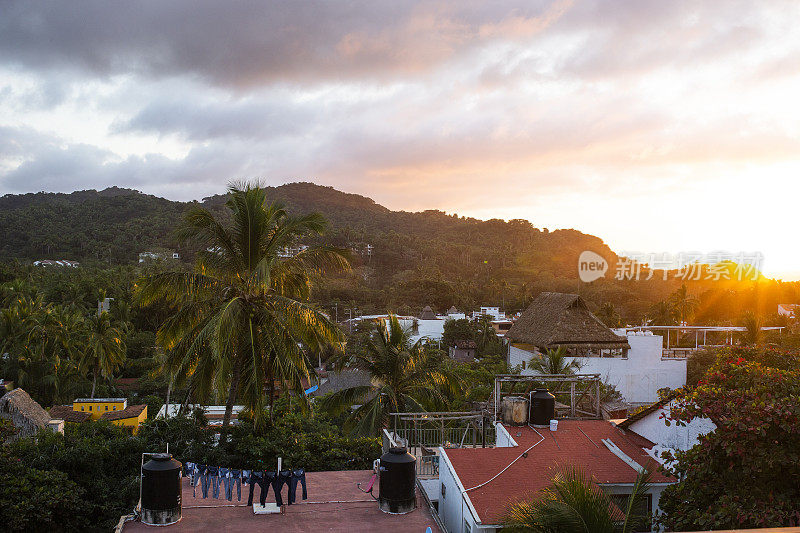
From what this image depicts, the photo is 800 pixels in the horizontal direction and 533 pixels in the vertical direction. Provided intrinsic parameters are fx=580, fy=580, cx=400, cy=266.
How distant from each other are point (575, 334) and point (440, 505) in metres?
19.0

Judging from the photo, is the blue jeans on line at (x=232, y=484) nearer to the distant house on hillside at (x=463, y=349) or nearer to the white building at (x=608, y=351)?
the white building at (x=608, y=351)

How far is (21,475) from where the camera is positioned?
10680mm

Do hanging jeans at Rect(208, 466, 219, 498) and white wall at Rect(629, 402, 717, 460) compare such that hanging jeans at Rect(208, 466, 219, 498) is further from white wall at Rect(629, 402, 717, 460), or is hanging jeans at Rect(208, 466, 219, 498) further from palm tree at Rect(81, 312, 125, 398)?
palm tree at Rect(81, 312, 125, 398)

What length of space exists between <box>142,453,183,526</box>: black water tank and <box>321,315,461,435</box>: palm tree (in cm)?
798

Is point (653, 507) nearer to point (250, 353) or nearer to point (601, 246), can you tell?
point (250, 353)

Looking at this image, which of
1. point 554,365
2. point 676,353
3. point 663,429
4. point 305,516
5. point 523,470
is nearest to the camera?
point 305,516

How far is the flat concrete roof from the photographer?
9.08 m

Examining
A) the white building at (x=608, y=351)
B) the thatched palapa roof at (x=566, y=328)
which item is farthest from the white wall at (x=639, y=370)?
the thatched palapa roof at (x=566, y=328)

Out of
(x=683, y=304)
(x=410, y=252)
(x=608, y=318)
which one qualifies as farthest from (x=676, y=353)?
(x=410, y=252)

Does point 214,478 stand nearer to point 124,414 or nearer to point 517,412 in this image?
point 517,412

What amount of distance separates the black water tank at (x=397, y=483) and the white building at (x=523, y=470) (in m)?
0.76

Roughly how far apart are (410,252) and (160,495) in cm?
11553

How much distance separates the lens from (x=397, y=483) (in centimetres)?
971

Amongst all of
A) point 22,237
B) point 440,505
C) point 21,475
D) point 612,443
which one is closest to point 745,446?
point 612,443
